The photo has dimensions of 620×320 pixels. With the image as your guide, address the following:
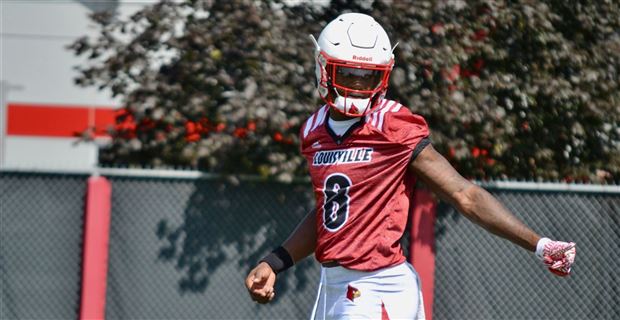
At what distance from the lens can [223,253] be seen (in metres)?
7.18

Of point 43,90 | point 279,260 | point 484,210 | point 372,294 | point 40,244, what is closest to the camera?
point 484,210

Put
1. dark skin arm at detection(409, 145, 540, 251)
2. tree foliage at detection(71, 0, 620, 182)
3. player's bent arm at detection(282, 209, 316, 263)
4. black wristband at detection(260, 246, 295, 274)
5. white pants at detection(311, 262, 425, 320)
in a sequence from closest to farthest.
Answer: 1. dark skin arm at detection(409, 145, 540, 251)
2. white pants at detection(311, 262, 425, 320)
3. black wristband at detection(260, 246, 295, 274)
4. player's bent arm at detection(282, 209, 316, 263)
5. tree foliage at detection(71, 0, 620, 182)

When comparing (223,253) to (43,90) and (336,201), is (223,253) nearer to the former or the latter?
(336,201)

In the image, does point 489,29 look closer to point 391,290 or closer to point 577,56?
point 577,56

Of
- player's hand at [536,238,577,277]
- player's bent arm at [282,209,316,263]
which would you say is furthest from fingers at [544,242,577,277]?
player's bent arm at [282,209,316,263]

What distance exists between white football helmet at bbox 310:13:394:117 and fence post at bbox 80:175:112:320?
11.5 feet

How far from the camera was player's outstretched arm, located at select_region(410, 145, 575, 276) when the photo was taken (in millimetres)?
3518

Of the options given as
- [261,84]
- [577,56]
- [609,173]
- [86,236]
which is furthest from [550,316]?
[86,236]

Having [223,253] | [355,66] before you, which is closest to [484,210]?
[355,66]

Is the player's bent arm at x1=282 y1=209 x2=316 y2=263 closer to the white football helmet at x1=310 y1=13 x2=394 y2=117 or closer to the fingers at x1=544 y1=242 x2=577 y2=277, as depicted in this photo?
the white football helmet at x1=310 y1=13 x2=394 y2=117

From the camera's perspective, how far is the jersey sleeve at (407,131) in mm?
3896

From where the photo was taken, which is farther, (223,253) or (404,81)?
(223,253)

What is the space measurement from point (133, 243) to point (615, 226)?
3.49 m

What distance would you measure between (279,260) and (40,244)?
355cm
